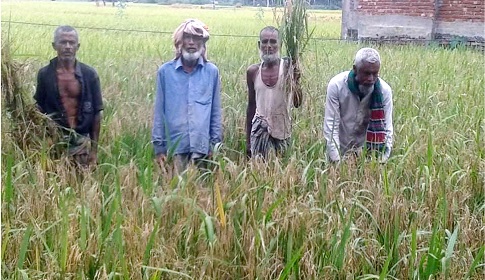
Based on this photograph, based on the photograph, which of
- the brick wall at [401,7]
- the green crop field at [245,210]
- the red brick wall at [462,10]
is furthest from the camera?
the brick wall at [401,7]

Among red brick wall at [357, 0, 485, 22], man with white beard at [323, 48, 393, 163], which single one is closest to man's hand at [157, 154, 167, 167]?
man with white beard at [323, 48, 393, 163]

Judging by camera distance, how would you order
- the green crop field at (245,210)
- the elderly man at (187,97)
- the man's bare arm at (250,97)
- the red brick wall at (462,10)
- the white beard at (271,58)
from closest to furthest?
the green crop field at (245,210) → the elderly man at (187,97) → the white beard at (271,58) → the man's bare arm at (250,97) → the red brick wall at (462,10)

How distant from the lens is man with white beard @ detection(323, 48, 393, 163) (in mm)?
3803

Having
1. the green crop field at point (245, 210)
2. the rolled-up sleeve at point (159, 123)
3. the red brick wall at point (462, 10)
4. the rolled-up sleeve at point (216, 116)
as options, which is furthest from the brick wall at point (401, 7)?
the rolled-up sleeve at point (159, 123)

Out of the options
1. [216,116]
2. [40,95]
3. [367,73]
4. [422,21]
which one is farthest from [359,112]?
[422,21]

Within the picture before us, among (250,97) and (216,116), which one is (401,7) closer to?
(250,97)

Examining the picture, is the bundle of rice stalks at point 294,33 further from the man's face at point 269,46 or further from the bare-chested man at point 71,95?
the bare-chested man at point 71,95

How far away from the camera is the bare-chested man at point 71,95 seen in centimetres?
372

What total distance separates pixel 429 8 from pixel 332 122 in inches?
390

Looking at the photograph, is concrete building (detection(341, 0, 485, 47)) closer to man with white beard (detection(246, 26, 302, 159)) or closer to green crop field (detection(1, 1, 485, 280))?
green crop field (detection(1, 1, 485, 280))

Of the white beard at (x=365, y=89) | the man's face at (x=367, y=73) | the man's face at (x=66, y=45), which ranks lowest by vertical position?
the white beard at (x=365, y=89)

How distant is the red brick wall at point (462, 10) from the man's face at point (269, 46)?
Answer: 9.85m

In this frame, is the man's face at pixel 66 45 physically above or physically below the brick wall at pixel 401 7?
above

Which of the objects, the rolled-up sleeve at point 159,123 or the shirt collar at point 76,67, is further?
the rolled-up sleeve at point 159,123
